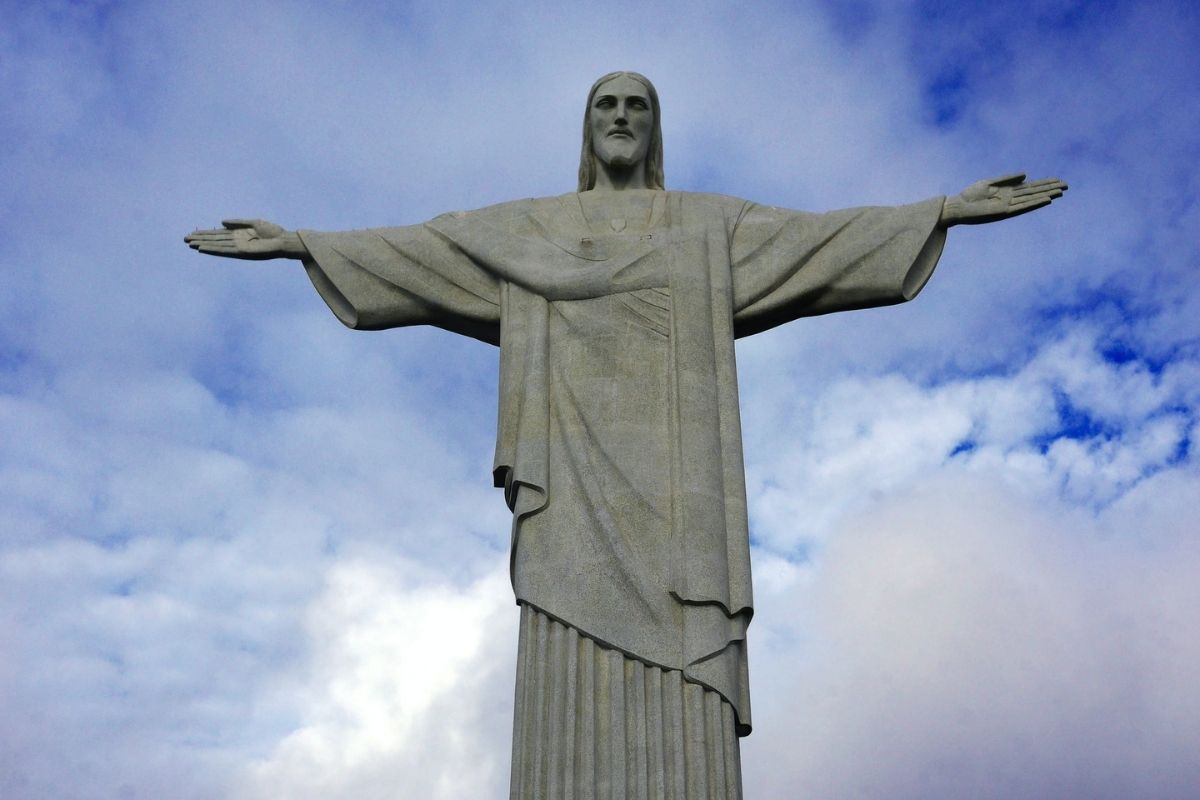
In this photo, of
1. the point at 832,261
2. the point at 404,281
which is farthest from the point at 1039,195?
the point at 404,281

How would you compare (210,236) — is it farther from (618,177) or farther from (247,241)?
(618,177)

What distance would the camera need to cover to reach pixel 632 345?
1543cm

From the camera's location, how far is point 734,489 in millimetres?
14820

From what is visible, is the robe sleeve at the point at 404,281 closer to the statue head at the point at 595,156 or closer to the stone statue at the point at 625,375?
the stone statue at the point at 625,375

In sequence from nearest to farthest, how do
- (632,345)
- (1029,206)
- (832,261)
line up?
(632,345), (1029,206), (832,261)

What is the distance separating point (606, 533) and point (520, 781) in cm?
230

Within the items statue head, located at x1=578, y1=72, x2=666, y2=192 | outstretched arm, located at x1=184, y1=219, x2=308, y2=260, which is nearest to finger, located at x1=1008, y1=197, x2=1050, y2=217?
statue head, located at x1=578, y1=72, x2=666, y2=192

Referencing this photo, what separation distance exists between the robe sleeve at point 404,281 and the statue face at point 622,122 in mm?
1947

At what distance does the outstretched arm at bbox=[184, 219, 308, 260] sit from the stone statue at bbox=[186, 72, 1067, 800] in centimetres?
2

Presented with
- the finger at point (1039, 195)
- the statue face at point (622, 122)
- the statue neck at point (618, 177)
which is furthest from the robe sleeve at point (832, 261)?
the statue face at point (622, 122)

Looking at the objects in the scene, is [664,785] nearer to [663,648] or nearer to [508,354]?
[663,648]

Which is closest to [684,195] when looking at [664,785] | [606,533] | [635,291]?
[635,291]

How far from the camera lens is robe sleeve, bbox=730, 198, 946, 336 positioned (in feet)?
53.2

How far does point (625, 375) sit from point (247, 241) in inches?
172
